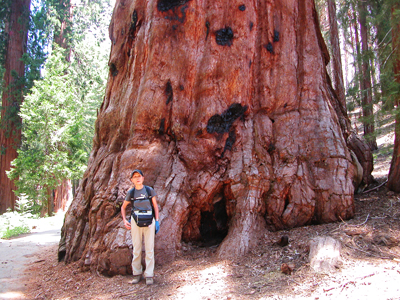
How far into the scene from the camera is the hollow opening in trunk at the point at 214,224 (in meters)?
5.38

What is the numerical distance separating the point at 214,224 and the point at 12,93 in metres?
14.4

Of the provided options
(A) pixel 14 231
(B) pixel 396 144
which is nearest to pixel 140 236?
(B) pixel 396 144

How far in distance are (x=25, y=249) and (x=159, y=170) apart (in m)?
4.97

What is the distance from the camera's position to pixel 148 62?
536 cm

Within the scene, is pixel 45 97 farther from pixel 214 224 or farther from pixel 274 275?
pixel 274 275

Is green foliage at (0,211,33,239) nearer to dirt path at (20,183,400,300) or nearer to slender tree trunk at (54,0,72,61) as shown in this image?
dirt path at (20,183,400,300)

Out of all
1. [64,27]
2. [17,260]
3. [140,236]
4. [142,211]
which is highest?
[64,27]

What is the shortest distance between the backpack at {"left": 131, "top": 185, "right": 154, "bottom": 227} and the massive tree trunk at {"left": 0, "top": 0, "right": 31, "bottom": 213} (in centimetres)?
1361

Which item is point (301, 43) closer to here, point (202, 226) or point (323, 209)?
point (323, 209)

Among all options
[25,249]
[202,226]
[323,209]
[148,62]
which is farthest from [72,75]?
[323,209]

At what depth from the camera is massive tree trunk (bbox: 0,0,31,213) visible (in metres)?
14.7

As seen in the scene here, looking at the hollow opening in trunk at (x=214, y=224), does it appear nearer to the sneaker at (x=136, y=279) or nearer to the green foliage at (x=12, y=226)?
the sneaker at (x=136, y=279)

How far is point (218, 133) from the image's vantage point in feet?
17.4

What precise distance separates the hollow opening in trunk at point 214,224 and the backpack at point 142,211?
1521mm
